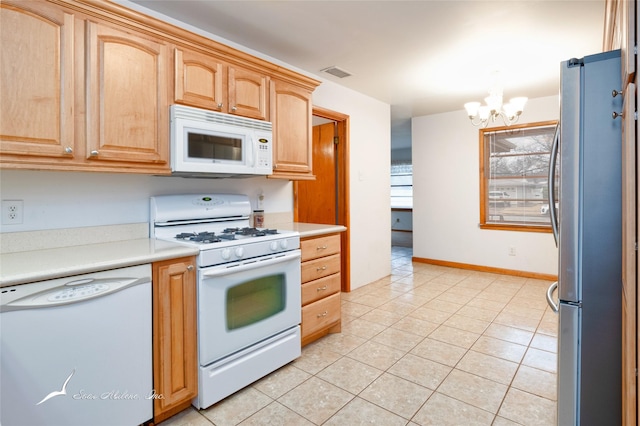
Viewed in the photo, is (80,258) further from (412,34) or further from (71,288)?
(412,34)

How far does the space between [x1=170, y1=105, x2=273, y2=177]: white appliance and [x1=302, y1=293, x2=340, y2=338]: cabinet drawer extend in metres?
1.08

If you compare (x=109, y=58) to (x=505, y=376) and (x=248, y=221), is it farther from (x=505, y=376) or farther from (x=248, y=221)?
(x=505, y=376)

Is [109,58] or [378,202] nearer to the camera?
[109,58]

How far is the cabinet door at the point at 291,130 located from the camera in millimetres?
2633

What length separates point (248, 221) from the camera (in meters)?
2.75

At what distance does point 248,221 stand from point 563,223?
2.11 meters

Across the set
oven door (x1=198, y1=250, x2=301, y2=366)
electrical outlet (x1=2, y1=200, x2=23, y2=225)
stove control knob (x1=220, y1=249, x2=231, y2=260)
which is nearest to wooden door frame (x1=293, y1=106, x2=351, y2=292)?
oven door (x1=198, y1=250, x2=301, y2=366)

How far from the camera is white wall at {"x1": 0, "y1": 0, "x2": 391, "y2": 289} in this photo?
1.82 metres

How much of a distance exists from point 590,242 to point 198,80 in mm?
2203

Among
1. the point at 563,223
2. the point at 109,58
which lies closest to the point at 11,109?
the point at 109,58

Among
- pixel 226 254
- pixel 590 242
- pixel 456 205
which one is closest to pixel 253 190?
pixel 226 254

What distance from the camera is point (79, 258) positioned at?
1.55 metres

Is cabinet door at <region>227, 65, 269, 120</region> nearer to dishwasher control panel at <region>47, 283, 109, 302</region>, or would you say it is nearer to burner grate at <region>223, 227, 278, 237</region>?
burner grate at <region>223, 227, 278, 237</region>

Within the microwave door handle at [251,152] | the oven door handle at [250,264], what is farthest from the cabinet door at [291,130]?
the oven door handle at [250,264]
